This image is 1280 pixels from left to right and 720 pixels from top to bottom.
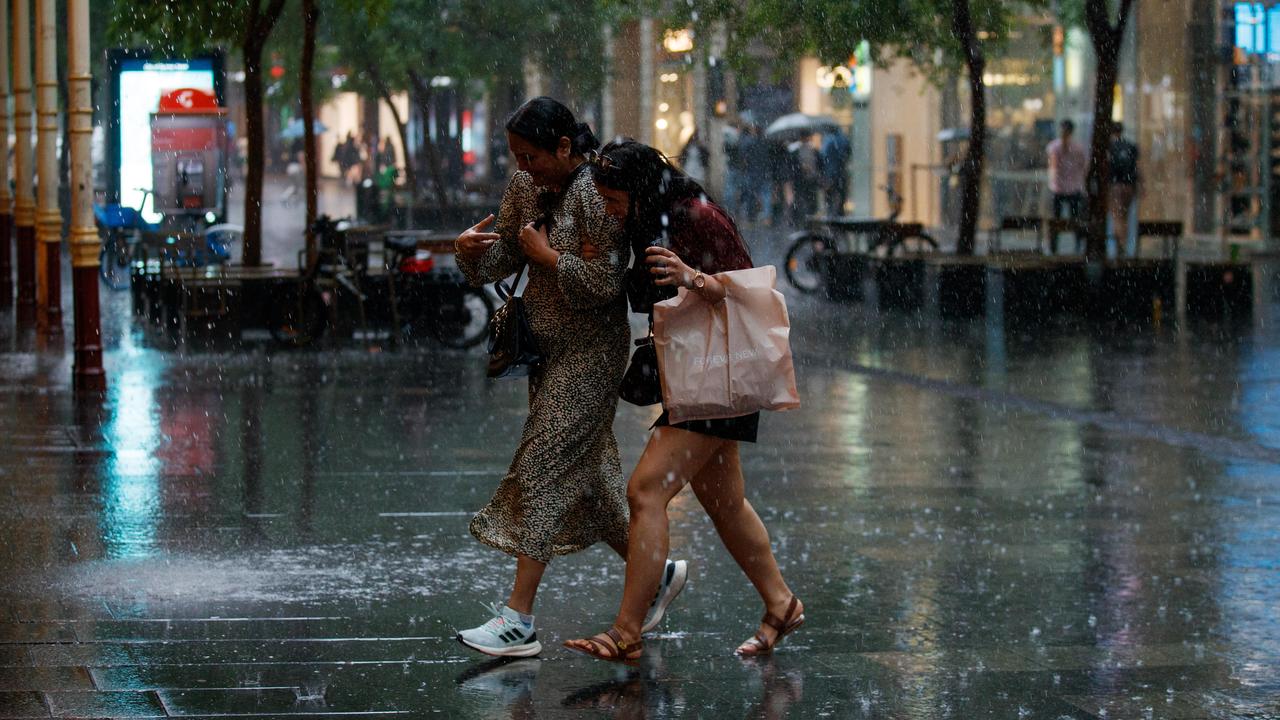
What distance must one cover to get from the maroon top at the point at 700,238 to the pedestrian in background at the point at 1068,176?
20999mm

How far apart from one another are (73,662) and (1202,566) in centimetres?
447

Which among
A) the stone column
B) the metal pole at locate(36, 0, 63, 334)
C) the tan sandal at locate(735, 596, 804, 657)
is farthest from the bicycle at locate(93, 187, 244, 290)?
the stone column

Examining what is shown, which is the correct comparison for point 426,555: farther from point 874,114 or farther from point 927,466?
point 874,114

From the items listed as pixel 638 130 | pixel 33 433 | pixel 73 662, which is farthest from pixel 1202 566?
pixel 638 130

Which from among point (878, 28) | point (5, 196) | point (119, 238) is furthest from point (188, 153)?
point (878, 28)

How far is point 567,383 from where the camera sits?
20.3ft

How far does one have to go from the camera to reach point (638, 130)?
1932 inches

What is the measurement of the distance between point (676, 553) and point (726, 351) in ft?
7.65

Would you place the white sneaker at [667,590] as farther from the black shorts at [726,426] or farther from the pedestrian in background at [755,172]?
the pedestrian in background at [755,172]

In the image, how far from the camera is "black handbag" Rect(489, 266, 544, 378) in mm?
6168

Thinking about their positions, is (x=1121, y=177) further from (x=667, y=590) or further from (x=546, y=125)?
(x=546, y=125)

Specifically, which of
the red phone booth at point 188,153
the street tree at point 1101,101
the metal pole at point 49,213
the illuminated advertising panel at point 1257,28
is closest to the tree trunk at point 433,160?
the red phone booth at point 188,153

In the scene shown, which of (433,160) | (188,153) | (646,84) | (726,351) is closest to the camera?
(726,351)

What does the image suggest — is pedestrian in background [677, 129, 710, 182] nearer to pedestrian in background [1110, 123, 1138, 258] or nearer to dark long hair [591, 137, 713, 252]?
pedestrian in background [1110, 123, 1138, 258]
